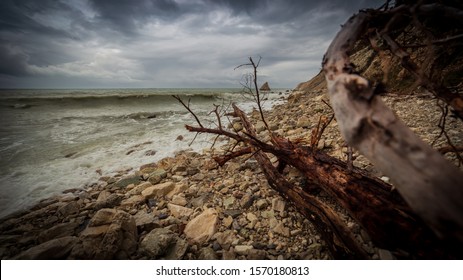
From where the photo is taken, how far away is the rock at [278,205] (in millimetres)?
2494

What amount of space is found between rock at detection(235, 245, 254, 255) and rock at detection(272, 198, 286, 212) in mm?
597

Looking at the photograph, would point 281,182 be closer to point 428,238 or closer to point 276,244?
point 276,244

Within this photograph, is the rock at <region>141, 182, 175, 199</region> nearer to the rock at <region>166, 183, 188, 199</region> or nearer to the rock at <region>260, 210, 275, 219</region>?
the rock at <region>166, 183, 188, 199</region>

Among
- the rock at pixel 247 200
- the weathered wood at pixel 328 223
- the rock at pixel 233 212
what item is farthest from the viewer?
the rock at pixel 247 200

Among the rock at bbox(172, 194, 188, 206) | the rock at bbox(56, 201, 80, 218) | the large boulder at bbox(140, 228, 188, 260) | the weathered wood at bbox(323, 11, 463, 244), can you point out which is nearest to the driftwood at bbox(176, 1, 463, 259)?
the weathered wood at bbox(323, 11, 463, 244)

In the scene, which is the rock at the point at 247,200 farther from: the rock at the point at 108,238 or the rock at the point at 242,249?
the rock at the point at 108,238

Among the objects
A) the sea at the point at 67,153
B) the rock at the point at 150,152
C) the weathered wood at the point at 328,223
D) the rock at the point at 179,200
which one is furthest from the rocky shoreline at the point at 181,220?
the rock at the point at 150,152

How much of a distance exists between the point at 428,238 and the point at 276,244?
1.17 metres

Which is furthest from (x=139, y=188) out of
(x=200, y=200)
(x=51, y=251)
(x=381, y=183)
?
(x=381, y=183)

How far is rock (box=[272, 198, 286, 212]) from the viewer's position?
2.49m

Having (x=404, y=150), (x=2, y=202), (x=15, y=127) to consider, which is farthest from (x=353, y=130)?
(x=15, y=127)

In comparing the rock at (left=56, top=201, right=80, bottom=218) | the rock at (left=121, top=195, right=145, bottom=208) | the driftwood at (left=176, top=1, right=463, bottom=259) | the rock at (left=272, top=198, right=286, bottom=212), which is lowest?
the rock at (left=56, top=201, right=80, bottom=218)

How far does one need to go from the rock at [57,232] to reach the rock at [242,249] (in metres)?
2.00
